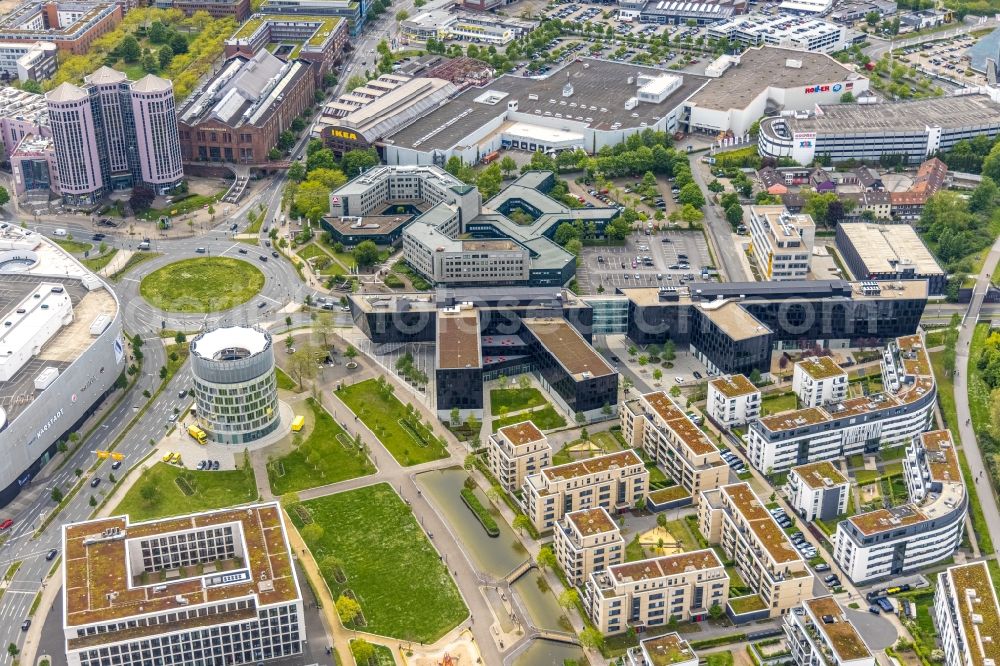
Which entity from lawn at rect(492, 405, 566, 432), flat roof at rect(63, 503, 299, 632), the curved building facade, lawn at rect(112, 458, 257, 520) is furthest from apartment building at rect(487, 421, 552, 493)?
the curved building facade

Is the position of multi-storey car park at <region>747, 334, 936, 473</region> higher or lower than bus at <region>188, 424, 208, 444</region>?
higher

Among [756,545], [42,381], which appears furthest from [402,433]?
[756,545]

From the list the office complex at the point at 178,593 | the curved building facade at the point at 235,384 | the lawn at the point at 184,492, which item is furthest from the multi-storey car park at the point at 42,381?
the office complex at the point at 178,593

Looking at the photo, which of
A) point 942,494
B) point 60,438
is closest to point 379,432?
point 60,438

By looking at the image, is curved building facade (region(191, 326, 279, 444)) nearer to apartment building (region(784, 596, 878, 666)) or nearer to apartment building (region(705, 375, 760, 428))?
apartment building (region(705, 375, 760, 428))

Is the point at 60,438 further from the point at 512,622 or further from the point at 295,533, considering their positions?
the point at 512,622

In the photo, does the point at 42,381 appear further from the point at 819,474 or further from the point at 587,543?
the point at 819,474
